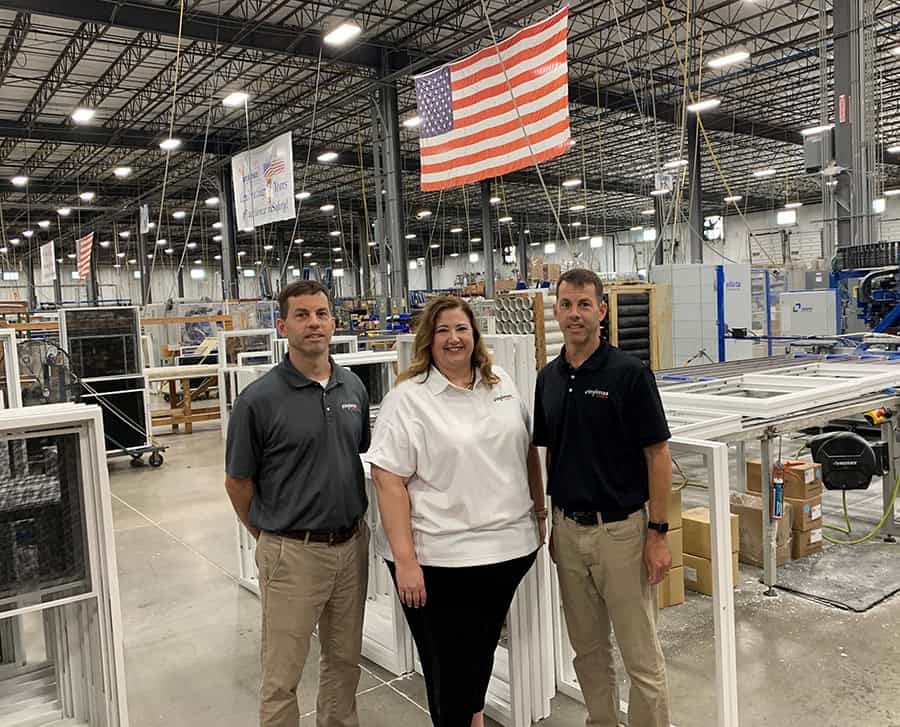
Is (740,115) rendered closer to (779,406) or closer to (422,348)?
(779,406)

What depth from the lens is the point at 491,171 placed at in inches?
258

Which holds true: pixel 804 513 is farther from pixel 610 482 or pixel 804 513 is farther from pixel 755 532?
pixel 610 482

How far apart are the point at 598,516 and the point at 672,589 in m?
2.28

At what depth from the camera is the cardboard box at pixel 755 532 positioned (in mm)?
4781

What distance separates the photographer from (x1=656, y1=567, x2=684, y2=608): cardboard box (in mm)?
4238

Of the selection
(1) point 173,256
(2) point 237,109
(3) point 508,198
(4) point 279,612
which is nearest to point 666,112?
(2) point 237,109

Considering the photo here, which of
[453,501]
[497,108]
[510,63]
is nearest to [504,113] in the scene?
[497,108]

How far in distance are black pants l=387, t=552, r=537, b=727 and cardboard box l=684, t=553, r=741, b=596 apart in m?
2.60

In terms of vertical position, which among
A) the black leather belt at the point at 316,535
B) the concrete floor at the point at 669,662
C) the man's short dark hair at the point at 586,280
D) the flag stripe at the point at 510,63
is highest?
the flag stripe at the point at 510,63

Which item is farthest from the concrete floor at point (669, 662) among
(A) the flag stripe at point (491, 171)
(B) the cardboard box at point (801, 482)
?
(A) the flag stripe at point (491, 171)

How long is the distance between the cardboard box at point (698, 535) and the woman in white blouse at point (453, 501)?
2.47 metres

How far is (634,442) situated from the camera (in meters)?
2.27

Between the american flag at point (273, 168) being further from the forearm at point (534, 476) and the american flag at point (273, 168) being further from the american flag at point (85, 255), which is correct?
the american flag at point (85, 255)

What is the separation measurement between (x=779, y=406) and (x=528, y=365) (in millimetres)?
1262
